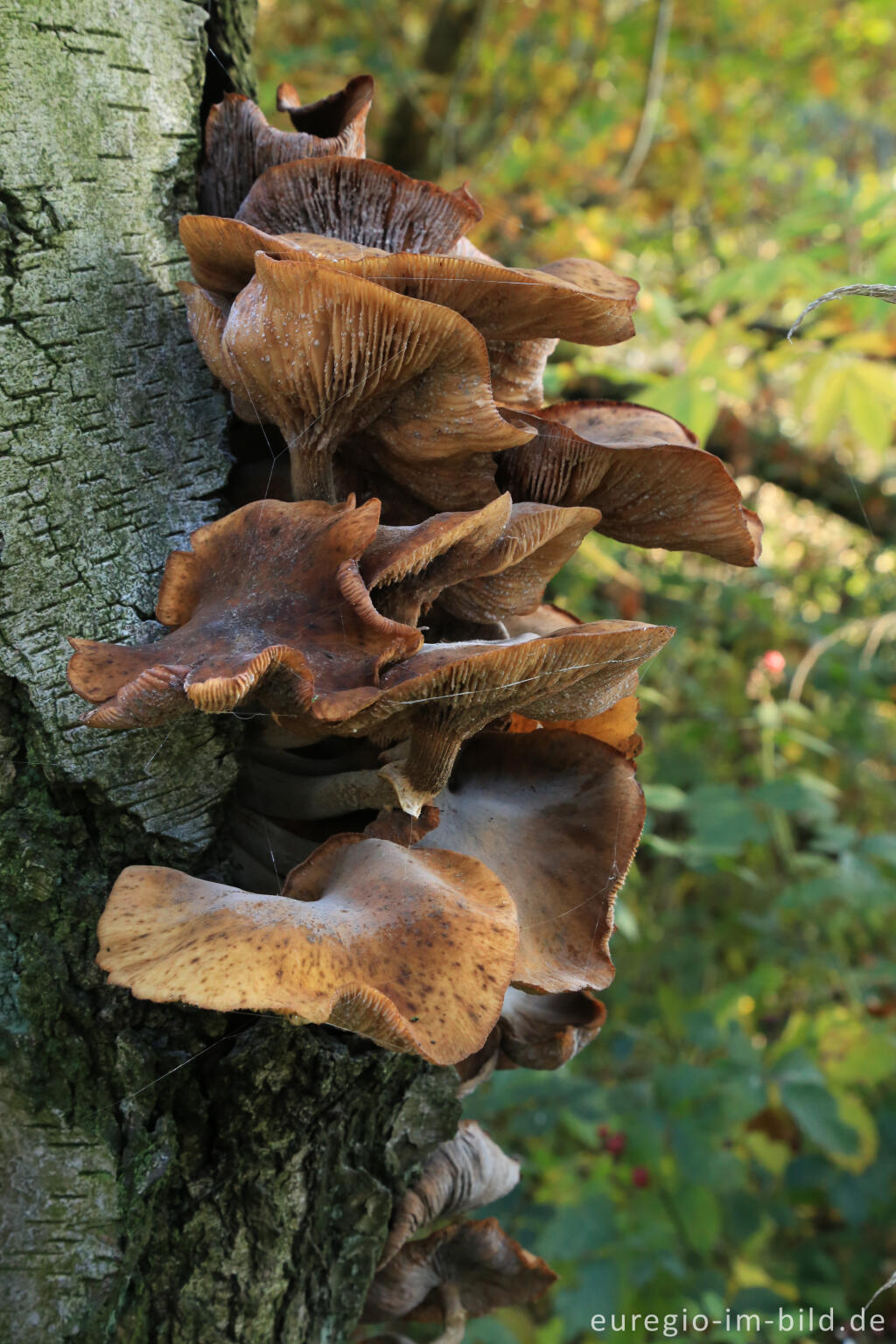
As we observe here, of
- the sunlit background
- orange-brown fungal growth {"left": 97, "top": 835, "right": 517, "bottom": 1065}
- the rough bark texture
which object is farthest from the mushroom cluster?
the sunlit background

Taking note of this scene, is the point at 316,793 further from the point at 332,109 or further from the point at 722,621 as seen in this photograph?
Answer: the point at 722,621

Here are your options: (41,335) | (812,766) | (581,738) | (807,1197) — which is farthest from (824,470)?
(41,335)

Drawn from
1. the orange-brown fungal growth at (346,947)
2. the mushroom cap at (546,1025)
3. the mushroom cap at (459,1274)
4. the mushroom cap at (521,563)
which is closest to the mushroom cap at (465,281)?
the mushroom cap at (521,563)

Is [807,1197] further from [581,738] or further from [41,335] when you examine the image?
[41,335]

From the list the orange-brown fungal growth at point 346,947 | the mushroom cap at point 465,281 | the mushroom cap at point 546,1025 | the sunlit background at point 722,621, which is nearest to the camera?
the orange-brown fungal growth at point 346,947

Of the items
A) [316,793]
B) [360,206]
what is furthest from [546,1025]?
[360,206]

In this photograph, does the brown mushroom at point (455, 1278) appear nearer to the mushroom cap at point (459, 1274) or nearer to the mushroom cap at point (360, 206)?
the mushroom cap at point (459, 1274)
